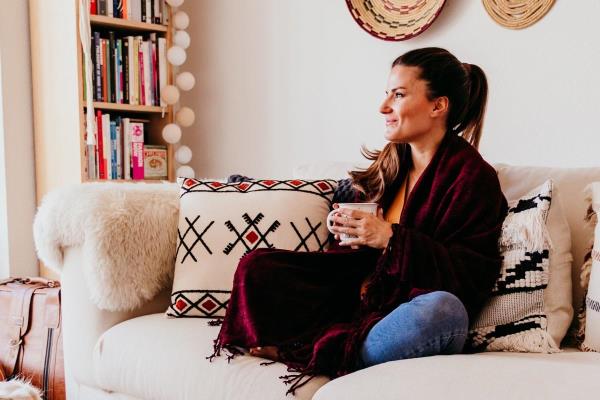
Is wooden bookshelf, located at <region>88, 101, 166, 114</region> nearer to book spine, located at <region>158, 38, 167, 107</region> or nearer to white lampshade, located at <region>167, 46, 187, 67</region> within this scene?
book spine, located at <region>158, 38, 167, 107</region>

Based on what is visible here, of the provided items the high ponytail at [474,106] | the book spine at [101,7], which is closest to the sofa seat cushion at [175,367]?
the high ponytail at [474,106]

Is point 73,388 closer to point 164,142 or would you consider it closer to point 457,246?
point 457,246

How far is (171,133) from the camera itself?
9.98 ft

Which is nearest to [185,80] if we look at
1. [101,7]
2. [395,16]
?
[101,7]

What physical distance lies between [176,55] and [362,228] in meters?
1.84

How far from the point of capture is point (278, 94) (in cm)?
293

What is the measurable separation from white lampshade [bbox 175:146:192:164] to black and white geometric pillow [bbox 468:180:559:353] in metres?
1.97

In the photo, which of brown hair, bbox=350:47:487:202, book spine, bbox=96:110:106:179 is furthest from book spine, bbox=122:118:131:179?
brown hair, bbox=350:47:487:202

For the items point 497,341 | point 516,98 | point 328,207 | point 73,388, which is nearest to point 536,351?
point 497,341

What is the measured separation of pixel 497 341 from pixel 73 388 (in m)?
1.16

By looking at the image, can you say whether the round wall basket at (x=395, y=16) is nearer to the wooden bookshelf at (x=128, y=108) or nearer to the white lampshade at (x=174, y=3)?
the white lampshade at (x=174, y=3)

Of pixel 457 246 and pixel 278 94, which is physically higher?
pixel 278 94

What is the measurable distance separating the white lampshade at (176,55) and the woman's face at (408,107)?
5.08 feet

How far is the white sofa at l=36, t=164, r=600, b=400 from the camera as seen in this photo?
3.53 feet
